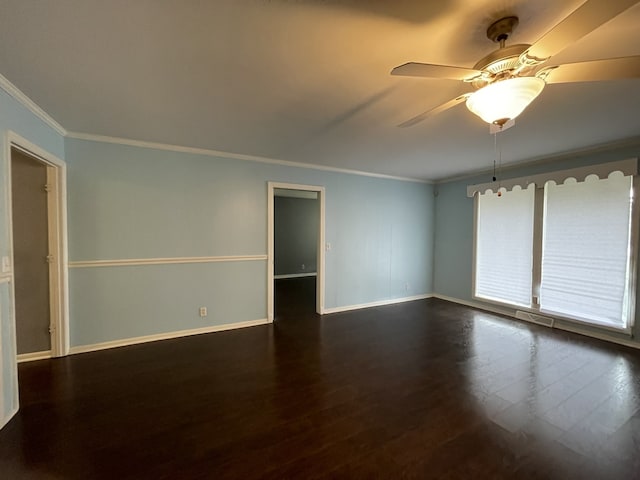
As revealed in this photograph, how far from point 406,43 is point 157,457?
283cm

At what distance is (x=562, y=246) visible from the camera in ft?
12.6

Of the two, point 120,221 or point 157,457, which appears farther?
point 120,221

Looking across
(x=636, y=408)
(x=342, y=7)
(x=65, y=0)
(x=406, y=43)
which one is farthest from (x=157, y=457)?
(x=636, y=408)

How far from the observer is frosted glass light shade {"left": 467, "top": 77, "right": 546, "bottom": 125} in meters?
1.27

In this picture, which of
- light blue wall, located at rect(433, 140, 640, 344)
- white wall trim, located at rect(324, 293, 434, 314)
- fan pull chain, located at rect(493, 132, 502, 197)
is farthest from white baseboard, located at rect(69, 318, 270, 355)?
fan pull chain, located at rect(493, 132, 502, 197)

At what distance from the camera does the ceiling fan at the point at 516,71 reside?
115 cm

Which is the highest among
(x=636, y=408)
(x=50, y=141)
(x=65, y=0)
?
(x=65, y=0)

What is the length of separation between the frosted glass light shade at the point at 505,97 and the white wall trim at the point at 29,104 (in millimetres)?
3071

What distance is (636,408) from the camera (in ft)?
7.00

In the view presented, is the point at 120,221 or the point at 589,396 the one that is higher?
the point at 120,221

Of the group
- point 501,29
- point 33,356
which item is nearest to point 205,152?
point 33,356

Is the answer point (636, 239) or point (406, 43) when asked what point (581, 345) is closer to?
point (636, 239)

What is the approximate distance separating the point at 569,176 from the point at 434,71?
3.64 meters

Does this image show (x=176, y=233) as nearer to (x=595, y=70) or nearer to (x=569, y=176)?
(x=595, y=70)
